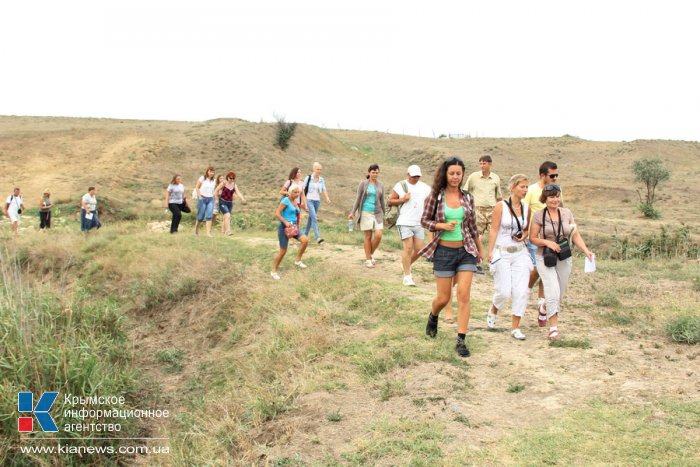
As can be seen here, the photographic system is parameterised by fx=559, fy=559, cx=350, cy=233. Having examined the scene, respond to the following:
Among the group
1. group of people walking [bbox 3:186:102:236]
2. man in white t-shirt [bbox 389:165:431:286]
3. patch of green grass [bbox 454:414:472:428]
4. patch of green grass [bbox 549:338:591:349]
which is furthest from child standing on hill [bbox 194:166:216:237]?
patch of green grass [bbox 454:414:472:428]

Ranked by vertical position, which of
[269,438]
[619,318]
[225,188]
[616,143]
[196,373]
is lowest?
[196,373]

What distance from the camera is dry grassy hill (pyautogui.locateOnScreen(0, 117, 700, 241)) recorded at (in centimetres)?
2619

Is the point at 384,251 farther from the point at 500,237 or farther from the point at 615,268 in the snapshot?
the point at 500,237

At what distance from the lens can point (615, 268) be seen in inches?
405

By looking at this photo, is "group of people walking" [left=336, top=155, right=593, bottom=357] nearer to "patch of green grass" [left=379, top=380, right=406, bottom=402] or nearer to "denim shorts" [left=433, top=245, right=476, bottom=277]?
"denim shorts" [left=433, top=245, right=476, bottom=277]

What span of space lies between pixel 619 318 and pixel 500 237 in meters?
2.07

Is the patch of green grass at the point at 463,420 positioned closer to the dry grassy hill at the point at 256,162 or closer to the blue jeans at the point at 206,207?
the blue jeans at the point at 206,207

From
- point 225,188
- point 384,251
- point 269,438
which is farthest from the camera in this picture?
point 225,188

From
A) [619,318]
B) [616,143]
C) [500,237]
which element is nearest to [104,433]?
[500,237]

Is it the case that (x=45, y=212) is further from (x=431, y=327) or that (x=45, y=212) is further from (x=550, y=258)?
(x=550, y=258)

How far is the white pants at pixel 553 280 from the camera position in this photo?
6031 millimetres

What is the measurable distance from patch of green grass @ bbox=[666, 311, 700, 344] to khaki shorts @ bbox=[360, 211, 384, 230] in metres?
4.42

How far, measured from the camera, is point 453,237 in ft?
18.3

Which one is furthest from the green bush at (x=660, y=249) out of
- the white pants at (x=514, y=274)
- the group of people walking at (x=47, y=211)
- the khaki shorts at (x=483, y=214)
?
the group of people walking at (x=47, y=211)
